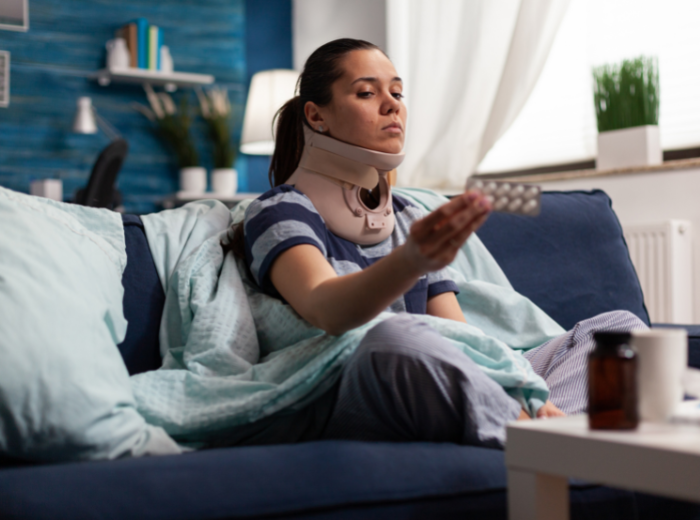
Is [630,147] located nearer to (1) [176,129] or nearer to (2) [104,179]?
(2) [104,179]

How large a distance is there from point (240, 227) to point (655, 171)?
5.56 feet

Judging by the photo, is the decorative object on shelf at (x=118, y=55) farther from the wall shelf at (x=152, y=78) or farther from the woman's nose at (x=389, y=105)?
the woman's nose at (x=389, y=105)

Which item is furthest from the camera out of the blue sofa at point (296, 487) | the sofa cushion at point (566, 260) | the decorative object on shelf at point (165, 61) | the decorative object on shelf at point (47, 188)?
the decorative object on shelf at point (165, 61)

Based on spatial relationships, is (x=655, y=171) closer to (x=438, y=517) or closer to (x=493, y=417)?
(x=493, y=417)

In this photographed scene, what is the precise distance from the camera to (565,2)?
109 inches

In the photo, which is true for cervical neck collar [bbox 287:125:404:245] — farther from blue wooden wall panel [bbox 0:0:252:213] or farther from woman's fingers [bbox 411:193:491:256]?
blue wooden wall panel [bbox 0:0:252:213]

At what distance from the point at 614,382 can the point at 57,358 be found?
0.68 meters

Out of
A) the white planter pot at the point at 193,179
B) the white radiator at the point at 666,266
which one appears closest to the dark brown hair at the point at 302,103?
the white radiator at the point at 666,266

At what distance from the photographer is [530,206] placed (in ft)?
2.76

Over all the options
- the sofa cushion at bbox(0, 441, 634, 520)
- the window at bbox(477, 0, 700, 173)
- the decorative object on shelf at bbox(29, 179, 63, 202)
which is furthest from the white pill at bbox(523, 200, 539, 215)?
the decorative object on shelf at bbox(29, 179, 63, 202)

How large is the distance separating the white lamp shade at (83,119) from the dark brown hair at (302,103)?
2.64 meters

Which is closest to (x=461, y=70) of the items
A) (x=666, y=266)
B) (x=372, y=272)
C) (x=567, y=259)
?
(x=666, y=266)

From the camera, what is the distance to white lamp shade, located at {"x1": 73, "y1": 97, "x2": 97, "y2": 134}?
3840 millimetres

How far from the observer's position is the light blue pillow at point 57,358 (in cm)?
92
